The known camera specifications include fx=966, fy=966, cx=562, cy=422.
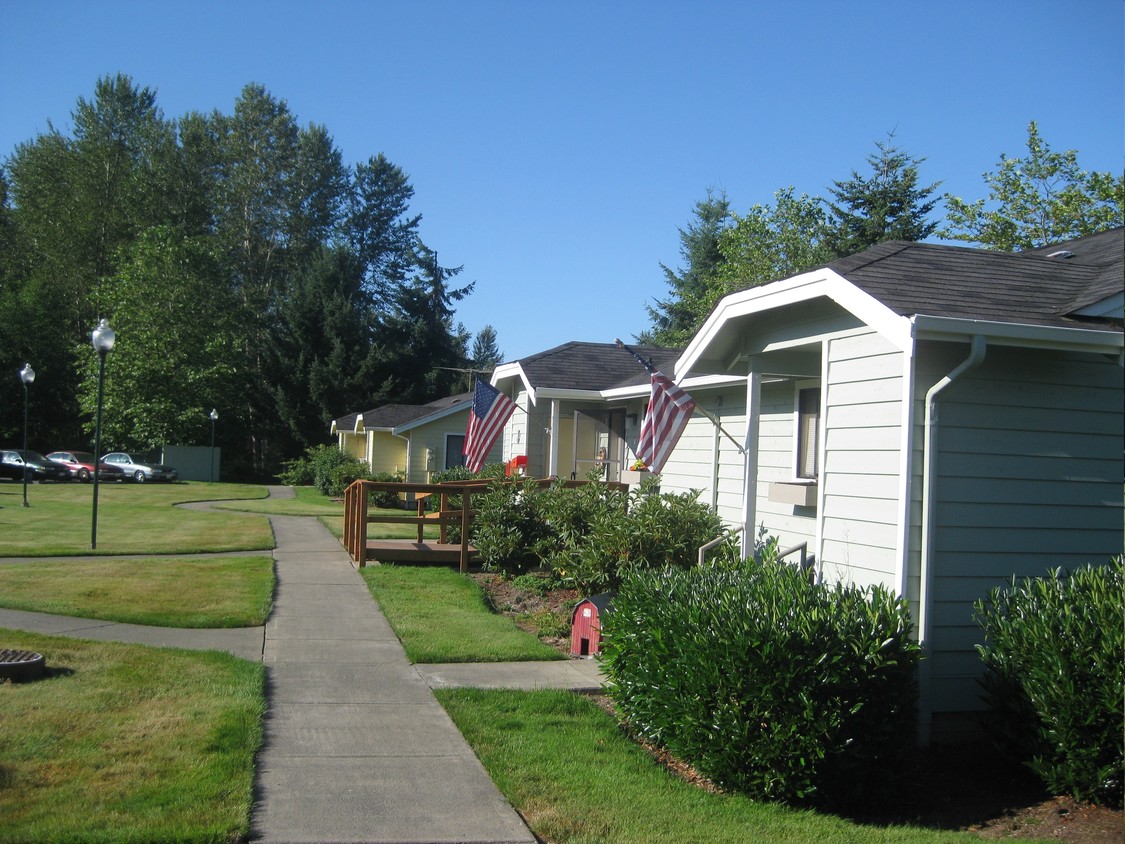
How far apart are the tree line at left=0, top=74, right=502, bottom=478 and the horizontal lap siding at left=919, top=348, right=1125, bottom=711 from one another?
3782cm

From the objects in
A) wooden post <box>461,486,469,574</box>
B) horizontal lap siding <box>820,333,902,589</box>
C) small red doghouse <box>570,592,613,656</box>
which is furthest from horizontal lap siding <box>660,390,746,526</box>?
horizontal lap siding <box>820,333,902,589</box>

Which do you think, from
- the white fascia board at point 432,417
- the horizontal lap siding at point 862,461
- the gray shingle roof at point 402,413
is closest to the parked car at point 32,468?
the gray shingle roof at point 402,413

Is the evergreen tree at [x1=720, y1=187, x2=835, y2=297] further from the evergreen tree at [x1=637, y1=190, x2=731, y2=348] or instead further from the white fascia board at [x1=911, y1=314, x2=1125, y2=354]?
the white fascia board at [x1=911, y1=314, x2=1125, y2=354]

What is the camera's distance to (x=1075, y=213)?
26766 millimetres

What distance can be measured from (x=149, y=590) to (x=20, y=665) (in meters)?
4.34

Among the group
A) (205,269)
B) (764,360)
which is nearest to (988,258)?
(764,360)

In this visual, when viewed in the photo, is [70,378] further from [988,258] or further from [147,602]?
[988,258]

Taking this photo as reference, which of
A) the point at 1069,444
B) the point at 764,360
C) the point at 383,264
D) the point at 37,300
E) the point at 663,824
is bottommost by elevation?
the point at 663,824

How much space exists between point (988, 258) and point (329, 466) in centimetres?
3075

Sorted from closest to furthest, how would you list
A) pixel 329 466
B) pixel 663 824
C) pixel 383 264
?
pixel 663 824 < pixel 329 466 < pixel 383 264

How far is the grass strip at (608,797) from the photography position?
4848 millimetres

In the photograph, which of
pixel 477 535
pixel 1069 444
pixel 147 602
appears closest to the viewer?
pixel 1069 444

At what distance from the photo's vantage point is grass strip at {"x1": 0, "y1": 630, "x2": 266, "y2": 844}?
454 centimetres

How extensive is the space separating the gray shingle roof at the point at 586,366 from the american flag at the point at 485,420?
152 cm
